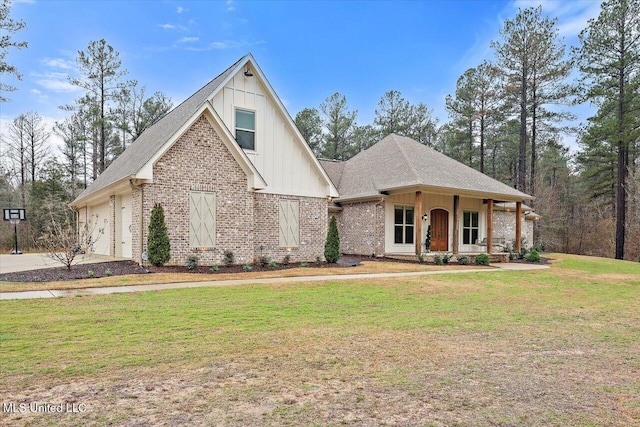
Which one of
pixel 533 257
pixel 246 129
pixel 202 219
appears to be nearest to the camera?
pixel 202 219

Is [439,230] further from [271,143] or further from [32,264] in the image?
[32,264]

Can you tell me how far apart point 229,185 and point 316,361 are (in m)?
10.1

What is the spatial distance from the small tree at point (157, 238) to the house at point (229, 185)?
0.87 ft

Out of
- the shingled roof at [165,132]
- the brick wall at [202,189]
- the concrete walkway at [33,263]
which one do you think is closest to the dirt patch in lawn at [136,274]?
the brick wall at [202,189]

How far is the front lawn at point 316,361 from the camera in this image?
324 centimetres

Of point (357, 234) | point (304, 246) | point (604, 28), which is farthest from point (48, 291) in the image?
point (604, 28)

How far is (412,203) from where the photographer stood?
20.5 meters

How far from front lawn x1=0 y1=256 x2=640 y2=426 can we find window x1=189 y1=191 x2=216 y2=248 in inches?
190

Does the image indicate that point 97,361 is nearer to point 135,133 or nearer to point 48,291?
point 48,291

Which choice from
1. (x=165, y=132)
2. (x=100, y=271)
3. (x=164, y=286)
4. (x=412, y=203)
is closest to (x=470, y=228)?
(x=412, y=203)

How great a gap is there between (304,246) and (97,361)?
12.0m

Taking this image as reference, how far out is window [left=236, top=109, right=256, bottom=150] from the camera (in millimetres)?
15031

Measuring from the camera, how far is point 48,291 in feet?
27.7

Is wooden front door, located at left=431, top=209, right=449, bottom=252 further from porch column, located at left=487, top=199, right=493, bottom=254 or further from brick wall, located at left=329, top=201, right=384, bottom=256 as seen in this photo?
brick wall, located at left=329, top=201, right=384, bottom=256
